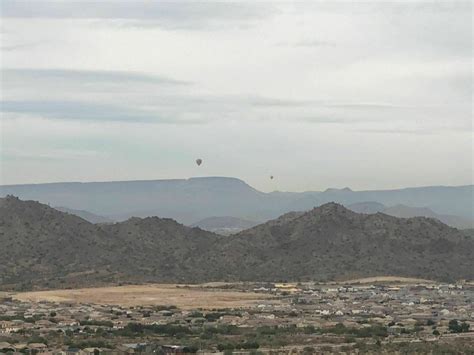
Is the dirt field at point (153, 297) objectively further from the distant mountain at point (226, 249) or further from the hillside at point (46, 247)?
the distant mountain at point (226, 249)

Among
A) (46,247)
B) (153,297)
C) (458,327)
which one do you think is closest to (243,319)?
(458,327)

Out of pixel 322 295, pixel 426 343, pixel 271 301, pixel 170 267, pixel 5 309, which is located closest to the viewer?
pixel 426 343

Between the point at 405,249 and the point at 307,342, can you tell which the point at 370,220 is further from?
the point at 307,342

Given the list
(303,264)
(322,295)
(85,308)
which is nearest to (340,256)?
(303,264)

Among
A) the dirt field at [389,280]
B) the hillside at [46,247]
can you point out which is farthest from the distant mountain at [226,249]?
the dirt field at [389,280]

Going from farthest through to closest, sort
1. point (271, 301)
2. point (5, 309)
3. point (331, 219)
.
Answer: point (331, 219) → point (271, 301) → point (5, 309)

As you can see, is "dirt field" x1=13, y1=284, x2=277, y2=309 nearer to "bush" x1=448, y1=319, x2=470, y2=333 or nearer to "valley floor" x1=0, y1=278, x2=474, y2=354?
"valley floor" x1=0, y1=278, x2=474, y2=354

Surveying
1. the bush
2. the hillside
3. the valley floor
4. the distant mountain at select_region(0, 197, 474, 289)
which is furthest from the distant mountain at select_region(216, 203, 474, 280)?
the bush
